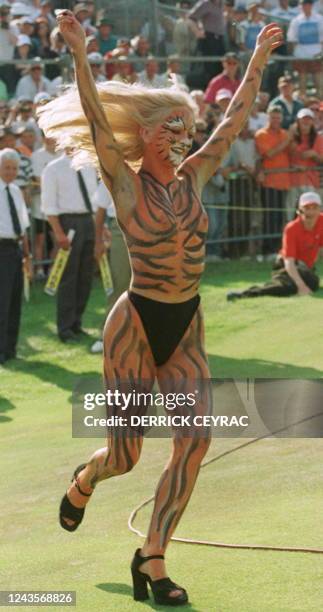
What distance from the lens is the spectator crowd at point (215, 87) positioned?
54.3ft

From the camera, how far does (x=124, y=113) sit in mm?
6336

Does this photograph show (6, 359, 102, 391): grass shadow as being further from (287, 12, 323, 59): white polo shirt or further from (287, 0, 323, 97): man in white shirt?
(287, 12, 323, 59): white polo shirt

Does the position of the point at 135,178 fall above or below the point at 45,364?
above

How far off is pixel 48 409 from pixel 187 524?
13.7ft

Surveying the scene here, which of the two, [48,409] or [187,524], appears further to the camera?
[48,409]

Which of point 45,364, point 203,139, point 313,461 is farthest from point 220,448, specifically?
point 203,139

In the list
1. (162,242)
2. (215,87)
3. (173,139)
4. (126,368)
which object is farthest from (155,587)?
(215,87)

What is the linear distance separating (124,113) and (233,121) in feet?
1.89

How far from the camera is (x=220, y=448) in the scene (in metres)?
8.81

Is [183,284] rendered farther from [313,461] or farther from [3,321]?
[3,321]

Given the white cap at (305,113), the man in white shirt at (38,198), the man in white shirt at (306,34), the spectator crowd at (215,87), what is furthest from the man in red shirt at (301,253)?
the man in white shirt at (306,34)

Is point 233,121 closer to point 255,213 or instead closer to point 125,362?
point 125,362

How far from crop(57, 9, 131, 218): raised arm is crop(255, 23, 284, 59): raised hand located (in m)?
1.04

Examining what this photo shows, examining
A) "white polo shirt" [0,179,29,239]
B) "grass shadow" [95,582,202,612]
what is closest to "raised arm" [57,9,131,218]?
"grass shadow" [95,582,202,612]
